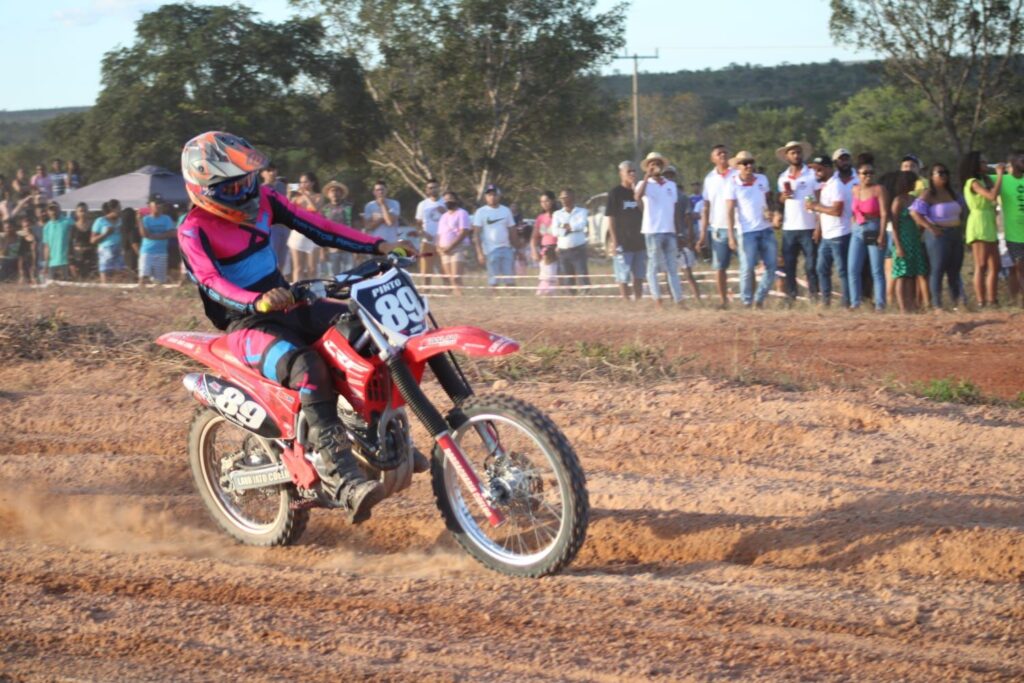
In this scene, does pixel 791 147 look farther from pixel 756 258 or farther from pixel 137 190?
pixel 137 190

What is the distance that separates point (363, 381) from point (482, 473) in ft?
2.22

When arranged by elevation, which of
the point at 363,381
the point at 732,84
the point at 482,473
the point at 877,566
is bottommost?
the point at 877,566

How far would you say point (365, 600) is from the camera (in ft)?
16.8

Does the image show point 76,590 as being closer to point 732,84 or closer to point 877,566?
point 877,566

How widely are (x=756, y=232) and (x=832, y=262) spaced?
103cm

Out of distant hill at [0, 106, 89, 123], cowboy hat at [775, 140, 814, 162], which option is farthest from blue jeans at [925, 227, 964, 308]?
distant hill at [0, 106, 89, 123]

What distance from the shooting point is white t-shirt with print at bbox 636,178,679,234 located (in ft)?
50.2

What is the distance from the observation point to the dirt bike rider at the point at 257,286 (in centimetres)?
571

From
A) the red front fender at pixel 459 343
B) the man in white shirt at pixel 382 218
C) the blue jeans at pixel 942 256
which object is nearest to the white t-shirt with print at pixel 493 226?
the man in white shirt at pixel 382 218

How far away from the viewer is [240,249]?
20.1ft

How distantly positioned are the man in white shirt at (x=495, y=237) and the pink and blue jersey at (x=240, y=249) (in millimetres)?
11285

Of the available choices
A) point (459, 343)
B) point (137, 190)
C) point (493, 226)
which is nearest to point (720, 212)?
point (493, 226)

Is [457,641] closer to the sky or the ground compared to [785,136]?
closer to the ground

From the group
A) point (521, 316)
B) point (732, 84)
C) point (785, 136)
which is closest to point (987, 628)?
point (521, 316)
